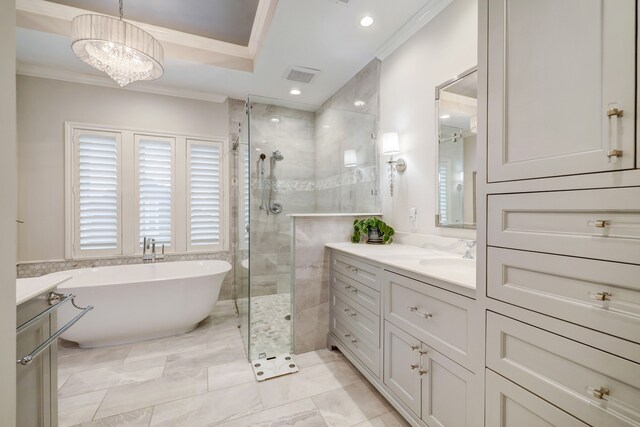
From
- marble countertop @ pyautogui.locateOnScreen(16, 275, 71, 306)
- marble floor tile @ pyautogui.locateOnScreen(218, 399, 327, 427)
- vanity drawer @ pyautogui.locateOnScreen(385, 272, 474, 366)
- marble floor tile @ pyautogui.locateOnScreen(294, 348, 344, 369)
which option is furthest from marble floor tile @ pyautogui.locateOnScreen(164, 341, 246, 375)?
vanity drawer @ pyautogui.locateOnScreen(385, 272, 474, 366)

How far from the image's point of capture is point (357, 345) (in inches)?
79.0

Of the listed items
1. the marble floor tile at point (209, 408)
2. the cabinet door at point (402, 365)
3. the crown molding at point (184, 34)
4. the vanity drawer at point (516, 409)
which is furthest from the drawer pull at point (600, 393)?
the crown molding at point (184, 34)

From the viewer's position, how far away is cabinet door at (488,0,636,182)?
2.33ft

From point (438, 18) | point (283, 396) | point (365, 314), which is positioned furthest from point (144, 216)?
point (438, 18)

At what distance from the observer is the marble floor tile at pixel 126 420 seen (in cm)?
159

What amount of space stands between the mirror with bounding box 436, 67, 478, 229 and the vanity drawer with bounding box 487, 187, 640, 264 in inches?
34.7

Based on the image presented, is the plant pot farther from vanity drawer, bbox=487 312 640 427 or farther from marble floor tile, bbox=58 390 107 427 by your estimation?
marble floor tile, bbox=58 390 107 427

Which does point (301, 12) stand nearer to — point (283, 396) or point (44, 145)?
point (283, 396)

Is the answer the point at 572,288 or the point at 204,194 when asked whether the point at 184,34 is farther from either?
the point at 572,288

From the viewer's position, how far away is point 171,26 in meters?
2.68

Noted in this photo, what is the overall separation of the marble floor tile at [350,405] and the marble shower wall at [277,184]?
0.93m

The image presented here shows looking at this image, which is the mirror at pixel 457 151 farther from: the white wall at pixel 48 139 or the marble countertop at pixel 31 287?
the white wall at pixel 48 139

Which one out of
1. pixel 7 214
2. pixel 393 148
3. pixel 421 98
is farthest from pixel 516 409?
pixel 421 98

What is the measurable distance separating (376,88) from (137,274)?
11.2 ft
